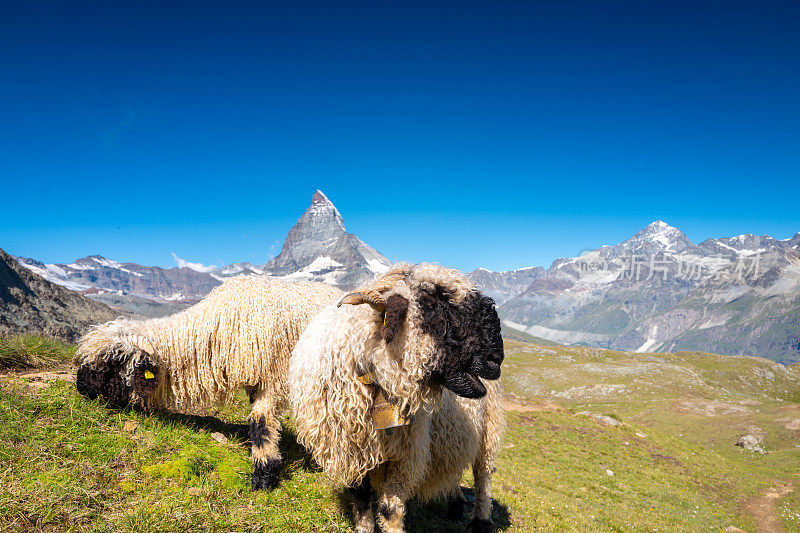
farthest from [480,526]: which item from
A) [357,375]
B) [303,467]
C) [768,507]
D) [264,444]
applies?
[768,507]

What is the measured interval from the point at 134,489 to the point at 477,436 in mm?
5490

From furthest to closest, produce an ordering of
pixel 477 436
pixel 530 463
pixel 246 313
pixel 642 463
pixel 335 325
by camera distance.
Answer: pixel 642 463, pixel 530 463, pixel 246 313, pixel 477 436, pixel 335 325

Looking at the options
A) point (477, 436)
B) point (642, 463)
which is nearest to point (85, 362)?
point (477, 436)

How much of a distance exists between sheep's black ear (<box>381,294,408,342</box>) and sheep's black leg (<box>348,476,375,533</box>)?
282cm

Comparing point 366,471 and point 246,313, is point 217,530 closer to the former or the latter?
point 366,471

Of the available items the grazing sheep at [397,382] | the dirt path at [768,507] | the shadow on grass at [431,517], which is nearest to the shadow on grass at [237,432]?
the shadow on grass at [431,517]

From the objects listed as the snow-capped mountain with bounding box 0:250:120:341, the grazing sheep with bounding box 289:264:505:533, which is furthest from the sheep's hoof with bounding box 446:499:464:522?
the snow-capped mountain with bounding box 0:250:120:341

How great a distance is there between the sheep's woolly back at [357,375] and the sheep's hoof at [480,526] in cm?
383

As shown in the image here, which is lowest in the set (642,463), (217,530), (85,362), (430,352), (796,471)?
(796,471)

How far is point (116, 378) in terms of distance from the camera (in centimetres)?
768

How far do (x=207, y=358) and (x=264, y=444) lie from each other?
2058 millimetres

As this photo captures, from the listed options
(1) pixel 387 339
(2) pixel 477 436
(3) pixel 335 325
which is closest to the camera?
(1) pixel 387 339

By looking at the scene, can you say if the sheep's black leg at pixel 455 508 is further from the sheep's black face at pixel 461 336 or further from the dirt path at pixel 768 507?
the dirt path at pixel 768 507

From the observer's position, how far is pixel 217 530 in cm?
556
